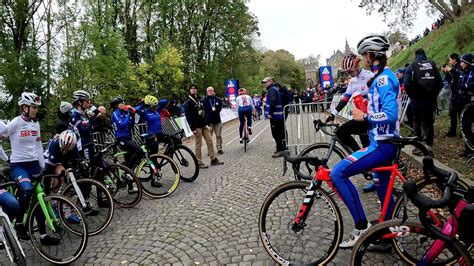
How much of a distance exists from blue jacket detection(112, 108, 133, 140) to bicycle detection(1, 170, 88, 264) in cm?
241

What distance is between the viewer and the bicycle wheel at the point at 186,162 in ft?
24.4

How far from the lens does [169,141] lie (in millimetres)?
7363

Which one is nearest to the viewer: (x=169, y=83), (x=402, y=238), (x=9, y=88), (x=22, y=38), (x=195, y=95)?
(x=402, y=238)

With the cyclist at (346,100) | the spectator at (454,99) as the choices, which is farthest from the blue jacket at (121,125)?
the spectator at (454,99)

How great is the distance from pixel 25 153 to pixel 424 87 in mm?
6930

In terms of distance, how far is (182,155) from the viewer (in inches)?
295

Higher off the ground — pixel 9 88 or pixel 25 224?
pixel 9 88

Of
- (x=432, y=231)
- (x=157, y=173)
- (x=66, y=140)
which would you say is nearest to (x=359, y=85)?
(x=432, y=231)

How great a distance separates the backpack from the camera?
6.50m

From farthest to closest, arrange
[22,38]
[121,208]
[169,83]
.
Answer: [169,83]
[22,38]
[121,208]

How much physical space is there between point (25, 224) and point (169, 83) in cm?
1878

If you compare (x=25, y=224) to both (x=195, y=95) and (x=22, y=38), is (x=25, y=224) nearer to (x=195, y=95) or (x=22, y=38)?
(x=195, y=95)

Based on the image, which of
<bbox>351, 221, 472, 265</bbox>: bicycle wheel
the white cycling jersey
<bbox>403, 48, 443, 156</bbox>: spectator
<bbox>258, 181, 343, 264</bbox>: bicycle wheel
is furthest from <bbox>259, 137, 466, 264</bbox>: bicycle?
<bbox>403, 48, 443, 156</bbox>: spectator

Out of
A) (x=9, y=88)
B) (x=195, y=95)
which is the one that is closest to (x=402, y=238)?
(x=195, y=95)
